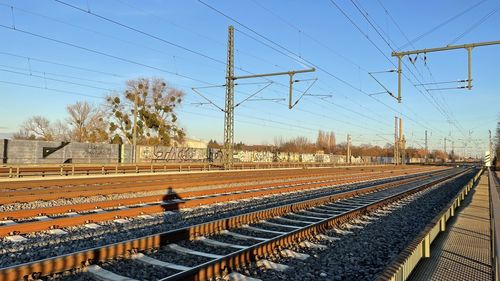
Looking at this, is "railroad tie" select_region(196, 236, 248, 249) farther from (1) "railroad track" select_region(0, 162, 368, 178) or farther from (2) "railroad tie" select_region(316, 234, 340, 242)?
(1) "railroad track" select_region(0, 162, 368, 178)

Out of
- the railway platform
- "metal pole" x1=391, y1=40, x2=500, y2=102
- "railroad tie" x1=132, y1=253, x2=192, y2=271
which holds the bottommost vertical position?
"railroad tie" x1=132, y1=253, x2=192, y2=271

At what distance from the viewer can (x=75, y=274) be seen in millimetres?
6285

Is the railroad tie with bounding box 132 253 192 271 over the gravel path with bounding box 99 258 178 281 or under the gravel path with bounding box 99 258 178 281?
over

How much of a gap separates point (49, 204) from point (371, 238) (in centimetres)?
1134

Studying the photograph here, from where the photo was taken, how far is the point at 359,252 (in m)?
8.34

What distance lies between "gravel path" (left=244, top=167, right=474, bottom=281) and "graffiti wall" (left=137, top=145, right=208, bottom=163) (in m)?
38.6

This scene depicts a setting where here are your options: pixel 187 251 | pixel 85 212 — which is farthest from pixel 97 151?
pixel 187 251

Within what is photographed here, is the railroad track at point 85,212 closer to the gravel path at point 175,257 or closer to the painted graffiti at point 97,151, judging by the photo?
the gravel path at point 175,257

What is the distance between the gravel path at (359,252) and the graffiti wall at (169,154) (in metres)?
38.6

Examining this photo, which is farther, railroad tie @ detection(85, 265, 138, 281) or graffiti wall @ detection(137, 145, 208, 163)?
graffiti wall @ detection(137, 145, 208, 163)

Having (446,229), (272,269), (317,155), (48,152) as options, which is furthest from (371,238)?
(317,155)

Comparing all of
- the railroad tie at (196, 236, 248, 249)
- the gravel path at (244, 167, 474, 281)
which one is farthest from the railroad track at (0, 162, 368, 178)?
the gravel path at (244, 167, 474, 281)

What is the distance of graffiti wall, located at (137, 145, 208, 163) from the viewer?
48.2 metres

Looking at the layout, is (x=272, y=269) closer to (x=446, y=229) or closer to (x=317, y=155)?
(x=446, y=229)
